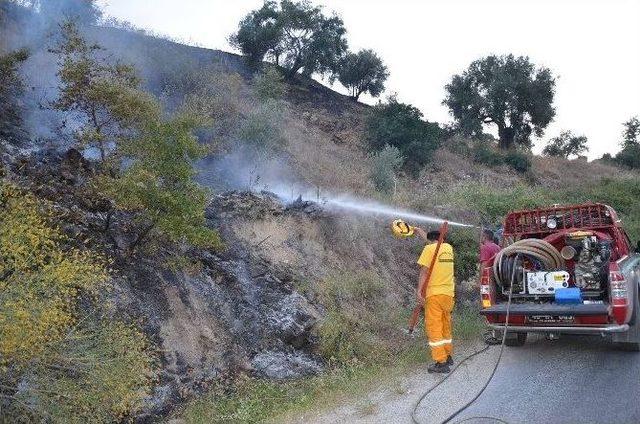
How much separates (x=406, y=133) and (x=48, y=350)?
2141 cm

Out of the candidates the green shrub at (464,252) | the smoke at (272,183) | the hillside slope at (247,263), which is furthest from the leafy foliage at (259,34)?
the green shrub at (464,252)

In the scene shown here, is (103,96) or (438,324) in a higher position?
(103,96)

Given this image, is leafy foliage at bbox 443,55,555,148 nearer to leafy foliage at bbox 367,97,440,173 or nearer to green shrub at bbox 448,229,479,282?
leafy foliage at bbox 367,97,440,173

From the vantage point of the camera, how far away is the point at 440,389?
Answer: 6.35 m

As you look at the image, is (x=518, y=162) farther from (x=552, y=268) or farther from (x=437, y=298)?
(x=437, y=298)

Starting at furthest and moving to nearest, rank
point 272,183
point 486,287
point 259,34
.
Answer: point 259,34 → point 272,183 → point 486,287

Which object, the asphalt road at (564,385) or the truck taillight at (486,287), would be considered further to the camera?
A: the truck taillight at (486,287)

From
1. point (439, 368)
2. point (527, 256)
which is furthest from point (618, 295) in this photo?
point (439, 368)

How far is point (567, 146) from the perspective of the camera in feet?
127

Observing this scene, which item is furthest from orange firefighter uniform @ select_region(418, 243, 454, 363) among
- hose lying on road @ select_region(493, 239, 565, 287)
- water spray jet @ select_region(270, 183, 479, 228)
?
water spray jet @ select_region(270, 183, 479, 228)

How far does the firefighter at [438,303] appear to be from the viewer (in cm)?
690

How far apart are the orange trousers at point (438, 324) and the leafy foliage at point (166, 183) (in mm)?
3077

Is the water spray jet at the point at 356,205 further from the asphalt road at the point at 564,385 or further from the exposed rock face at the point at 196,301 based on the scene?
the asphalt road at the point at 564,385

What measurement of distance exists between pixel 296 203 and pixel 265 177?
3326 mm
